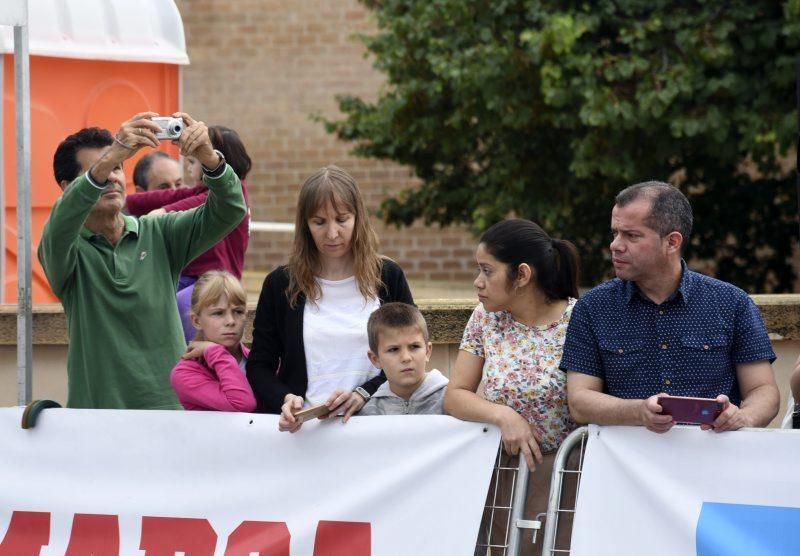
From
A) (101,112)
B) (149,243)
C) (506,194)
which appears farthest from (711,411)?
(506,194)

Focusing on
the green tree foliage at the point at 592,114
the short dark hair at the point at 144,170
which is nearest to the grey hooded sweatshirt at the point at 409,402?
the short dark hair at the point at 144,170

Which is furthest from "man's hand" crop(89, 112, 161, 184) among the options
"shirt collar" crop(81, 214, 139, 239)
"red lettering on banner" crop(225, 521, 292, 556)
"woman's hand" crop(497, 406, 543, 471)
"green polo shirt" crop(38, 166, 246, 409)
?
"woman's hand" crop(497, 406, 543, 471)

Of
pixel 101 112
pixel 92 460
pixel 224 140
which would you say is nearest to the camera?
pixel 92 460

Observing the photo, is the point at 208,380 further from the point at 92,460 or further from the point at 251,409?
the point at 92,460

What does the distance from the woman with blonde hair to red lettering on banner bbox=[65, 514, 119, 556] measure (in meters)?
0.64

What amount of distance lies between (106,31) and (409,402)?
16.1 ft

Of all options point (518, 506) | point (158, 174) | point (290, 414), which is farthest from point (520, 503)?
point (158, 174)

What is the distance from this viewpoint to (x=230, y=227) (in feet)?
16.4

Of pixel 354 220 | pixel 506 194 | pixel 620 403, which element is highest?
pixel 354 220

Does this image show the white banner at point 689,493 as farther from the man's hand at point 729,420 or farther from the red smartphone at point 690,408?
the red smartphone at point 690,408

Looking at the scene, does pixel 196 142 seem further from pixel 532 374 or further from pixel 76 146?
pixel 532 374

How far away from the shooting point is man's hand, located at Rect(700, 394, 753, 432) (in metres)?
3.97

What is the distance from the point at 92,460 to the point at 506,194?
8.72 metres

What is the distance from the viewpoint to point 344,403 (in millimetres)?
4527
